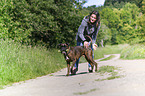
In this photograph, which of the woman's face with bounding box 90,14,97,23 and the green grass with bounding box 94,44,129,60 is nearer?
the woman's face with bounding box 90,14,97,23

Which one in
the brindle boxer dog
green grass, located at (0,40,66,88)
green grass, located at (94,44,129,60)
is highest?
the brindle boxer dog

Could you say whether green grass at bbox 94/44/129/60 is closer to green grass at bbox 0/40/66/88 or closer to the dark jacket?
green grass at bbox 0/40/66/88

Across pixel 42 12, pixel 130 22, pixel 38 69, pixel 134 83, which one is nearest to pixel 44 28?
pixel 42 12

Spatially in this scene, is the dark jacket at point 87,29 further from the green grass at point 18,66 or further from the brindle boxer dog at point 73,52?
the green grass at point 18,66

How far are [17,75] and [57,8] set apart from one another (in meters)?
9.75

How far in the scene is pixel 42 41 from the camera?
56.0ft

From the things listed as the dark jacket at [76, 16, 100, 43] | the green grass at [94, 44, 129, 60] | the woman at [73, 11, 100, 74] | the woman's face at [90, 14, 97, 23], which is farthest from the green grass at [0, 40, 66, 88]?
the green grass at [94, 44, 129, 60]

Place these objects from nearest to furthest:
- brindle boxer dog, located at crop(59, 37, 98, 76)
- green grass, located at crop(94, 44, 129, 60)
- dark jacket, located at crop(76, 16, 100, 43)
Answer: brindle boxer dog, located at crop(59, 37, 98, 76) → dark jacket, located at crop(76, 16, 100, 43) → green grass, located at crop(94, 44, 129, 60)

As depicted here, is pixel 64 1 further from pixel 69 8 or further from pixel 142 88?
pixel 142 88

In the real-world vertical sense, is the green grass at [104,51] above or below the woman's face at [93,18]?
below

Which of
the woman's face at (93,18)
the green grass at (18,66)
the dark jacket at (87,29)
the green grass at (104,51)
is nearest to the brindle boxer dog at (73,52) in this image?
the dark jacket at (87,29)

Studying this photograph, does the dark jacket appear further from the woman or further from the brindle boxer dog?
the brindle boxer dog

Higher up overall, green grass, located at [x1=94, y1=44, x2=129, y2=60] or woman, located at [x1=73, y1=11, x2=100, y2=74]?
woman, located at [x1=73, y1=11, x2=100, y2=74]

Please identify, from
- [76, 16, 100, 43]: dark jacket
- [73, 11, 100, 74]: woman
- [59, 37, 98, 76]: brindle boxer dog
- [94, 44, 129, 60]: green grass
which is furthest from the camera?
[94, 44, 129, 60]: green grass
